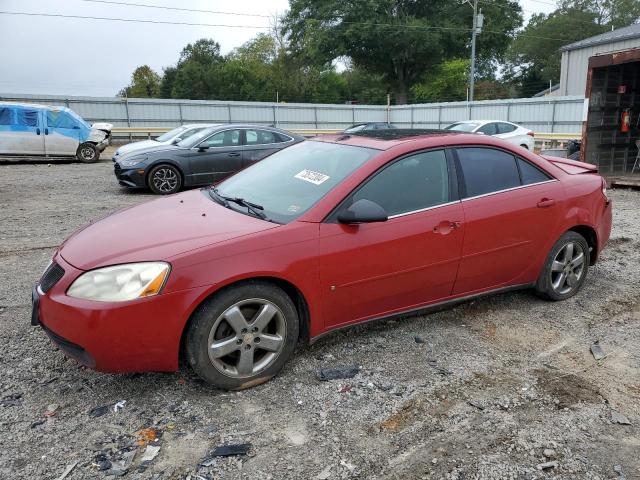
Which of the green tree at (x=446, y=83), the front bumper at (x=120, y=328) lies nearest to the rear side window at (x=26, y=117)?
the front bumper at (x=120, y=328)

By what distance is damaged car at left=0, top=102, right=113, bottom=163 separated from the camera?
A: 50.9 ft

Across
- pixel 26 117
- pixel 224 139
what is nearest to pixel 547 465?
pixel 224 139

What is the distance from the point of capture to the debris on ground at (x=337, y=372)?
11.0 ft

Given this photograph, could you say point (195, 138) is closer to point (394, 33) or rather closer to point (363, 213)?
point (363, 213)

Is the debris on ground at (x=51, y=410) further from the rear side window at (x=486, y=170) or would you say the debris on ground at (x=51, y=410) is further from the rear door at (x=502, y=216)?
the rear side window at (x=486, y=170)

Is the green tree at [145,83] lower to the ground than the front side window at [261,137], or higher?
higher

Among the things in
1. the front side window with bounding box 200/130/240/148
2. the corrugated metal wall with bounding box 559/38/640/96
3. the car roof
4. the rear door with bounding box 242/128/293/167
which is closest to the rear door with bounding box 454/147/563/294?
the car roof

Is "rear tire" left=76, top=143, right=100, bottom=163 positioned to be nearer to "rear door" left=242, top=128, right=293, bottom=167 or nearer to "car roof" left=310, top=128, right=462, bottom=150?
"rear door" left=242, top=128, right=293, bottom=167

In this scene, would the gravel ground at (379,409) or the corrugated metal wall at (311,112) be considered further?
the corrugated metal wall at (311,112)

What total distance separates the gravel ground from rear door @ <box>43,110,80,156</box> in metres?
13.5

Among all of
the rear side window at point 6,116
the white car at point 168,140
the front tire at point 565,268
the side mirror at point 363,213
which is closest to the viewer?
the side mirror at point 363,213

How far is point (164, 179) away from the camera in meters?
10.6

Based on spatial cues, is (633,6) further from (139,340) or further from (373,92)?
(139,340)

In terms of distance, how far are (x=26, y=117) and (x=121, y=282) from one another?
602 inches
